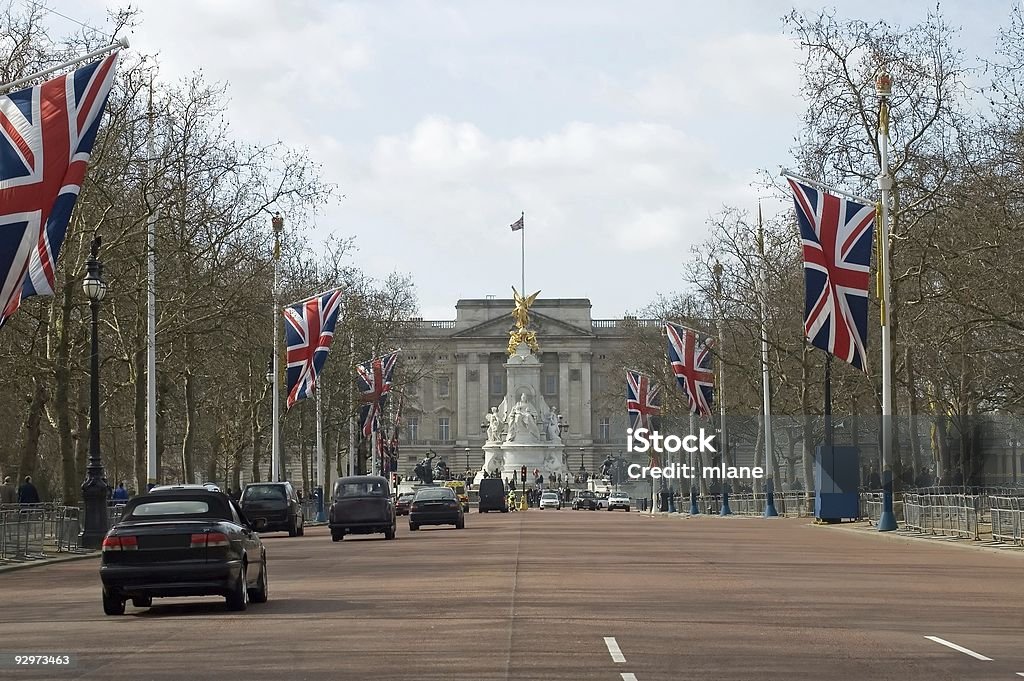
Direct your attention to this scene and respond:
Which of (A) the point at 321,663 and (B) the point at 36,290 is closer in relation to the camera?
(A) the point at 321,663

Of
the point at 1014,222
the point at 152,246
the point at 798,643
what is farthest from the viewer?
the point at 152,246

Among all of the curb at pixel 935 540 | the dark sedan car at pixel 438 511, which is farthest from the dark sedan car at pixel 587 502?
the curb at pixel 935 540

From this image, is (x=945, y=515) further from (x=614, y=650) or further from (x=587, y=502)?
(x=587, y=502)

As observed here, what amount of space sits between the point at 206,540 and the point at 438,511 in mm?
37372

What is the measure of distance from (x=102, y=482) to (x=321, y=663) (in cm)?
A: 2699

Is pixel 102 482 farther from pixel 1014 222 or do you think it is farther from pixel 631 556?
pixel 1014 222

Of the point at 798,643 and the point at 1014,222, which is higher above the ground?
the point at 1014,222

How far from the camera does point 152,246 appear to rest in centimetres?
4925

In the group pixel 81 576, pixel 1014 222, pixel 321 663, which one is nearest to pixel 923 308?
pixel 1014 222

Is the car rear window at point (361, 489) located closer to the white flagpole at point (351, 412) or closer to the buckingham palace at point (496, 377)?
the white flagpole at point (351, 412)

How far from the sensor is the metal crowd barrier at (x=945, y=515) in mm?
41469

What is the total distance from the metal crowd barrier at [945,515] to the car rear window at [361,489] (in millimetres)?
14682

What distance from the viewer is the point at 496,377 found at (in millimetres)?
182875

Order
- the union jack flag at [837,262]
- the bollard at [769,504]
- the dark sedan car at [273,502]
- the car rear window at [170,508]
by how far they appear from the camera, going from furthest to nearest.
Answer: the bollard at [769,504], the dark sedan car at [273,502], the union jack flag at [837,262], the car rear window at [170,508]
